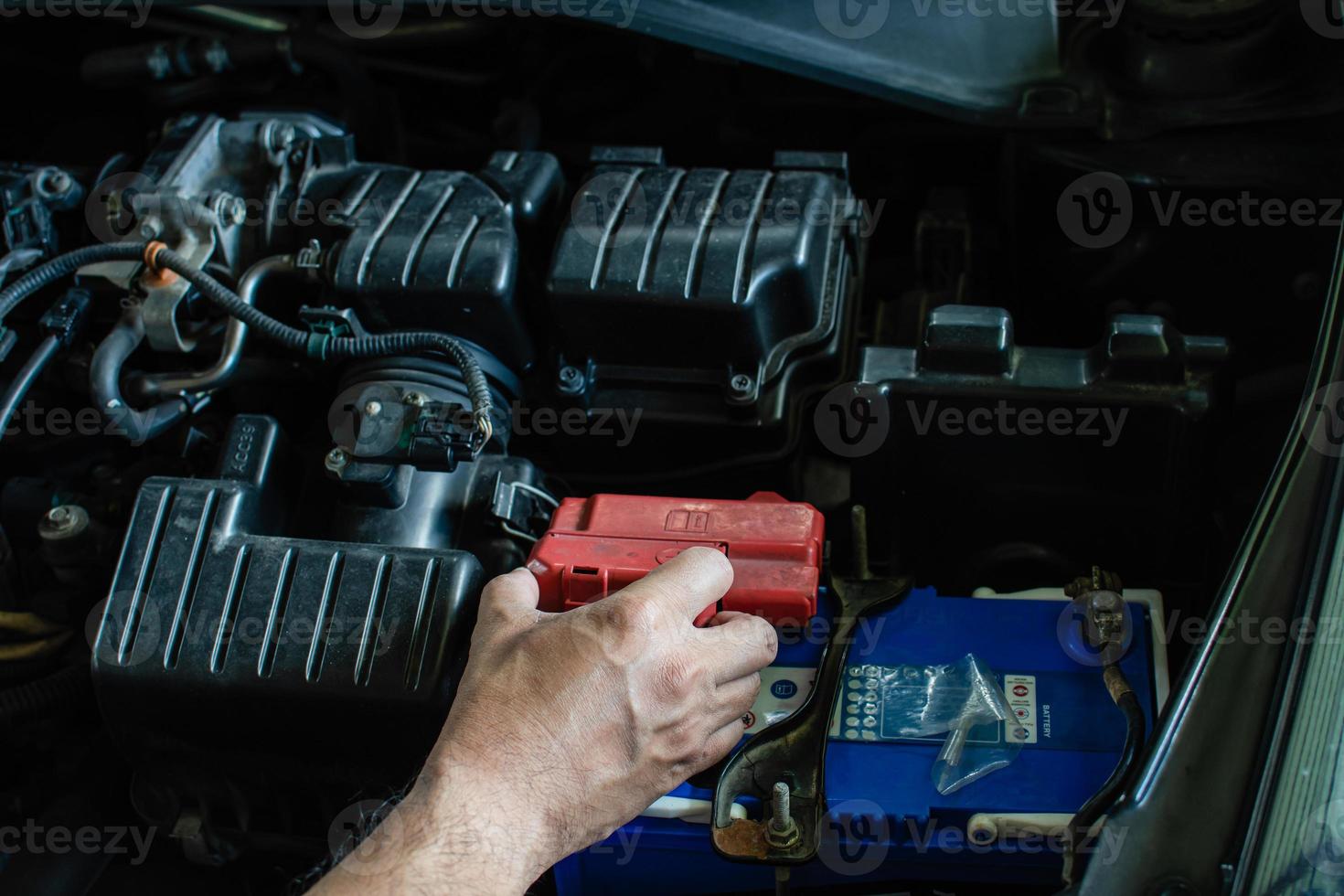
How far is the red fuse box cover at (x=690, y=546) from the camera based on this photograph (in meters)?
1.39

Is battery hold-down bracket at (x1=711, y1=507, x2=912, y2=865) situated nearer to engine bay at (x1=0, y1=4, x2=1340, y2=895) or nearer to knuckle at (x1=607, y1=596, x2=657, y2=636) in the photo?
engine bay at (x1=0, y1=4, x2=1340, y2=895)

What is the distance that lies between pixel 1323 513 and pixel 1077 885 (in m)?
0.41

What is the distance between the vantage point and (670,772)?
4.25 feet

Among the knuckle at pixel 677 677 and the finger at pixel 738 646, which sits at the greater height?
the finger at pixel 738 646

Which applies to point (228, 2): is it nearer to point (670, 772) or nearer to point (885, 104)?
point (885, 104)

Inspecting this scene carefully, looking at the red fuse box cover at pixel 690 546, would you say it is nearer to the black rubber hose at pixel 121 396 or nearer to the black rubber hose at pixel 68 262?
the black rubber hose at pixel 121 396

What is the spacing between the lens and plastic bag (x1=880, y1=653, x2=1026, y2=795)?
1306 millimetres

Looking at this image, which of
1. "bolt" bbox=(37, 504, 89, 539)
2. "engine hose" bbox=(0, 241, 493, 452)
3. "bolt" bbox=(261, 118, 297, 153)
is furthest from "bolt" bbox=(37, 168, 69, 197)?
"bolt" bbox=(37, 504, 89, 539)

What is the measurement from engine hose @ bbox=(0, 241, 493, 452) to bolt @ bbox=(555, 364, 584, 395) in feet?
0.33

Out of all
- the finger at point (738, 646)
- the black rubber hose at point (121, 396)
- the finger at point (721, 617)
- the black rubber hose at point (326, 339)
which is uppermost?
the black rubber hose at point (326, 339)

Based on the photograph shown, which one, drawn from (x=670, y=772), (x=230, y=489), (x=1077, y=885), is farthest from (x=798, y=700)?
(x=230, y=489)

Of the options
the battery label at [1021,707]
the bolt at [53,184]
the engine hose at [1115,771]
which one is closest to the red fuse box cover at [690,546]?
the battery label at [1021,707]

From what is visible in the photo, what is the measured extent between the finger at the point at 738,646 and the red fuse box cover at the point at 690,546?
36 mm

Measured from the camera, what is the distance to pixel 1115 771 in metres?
1.22
